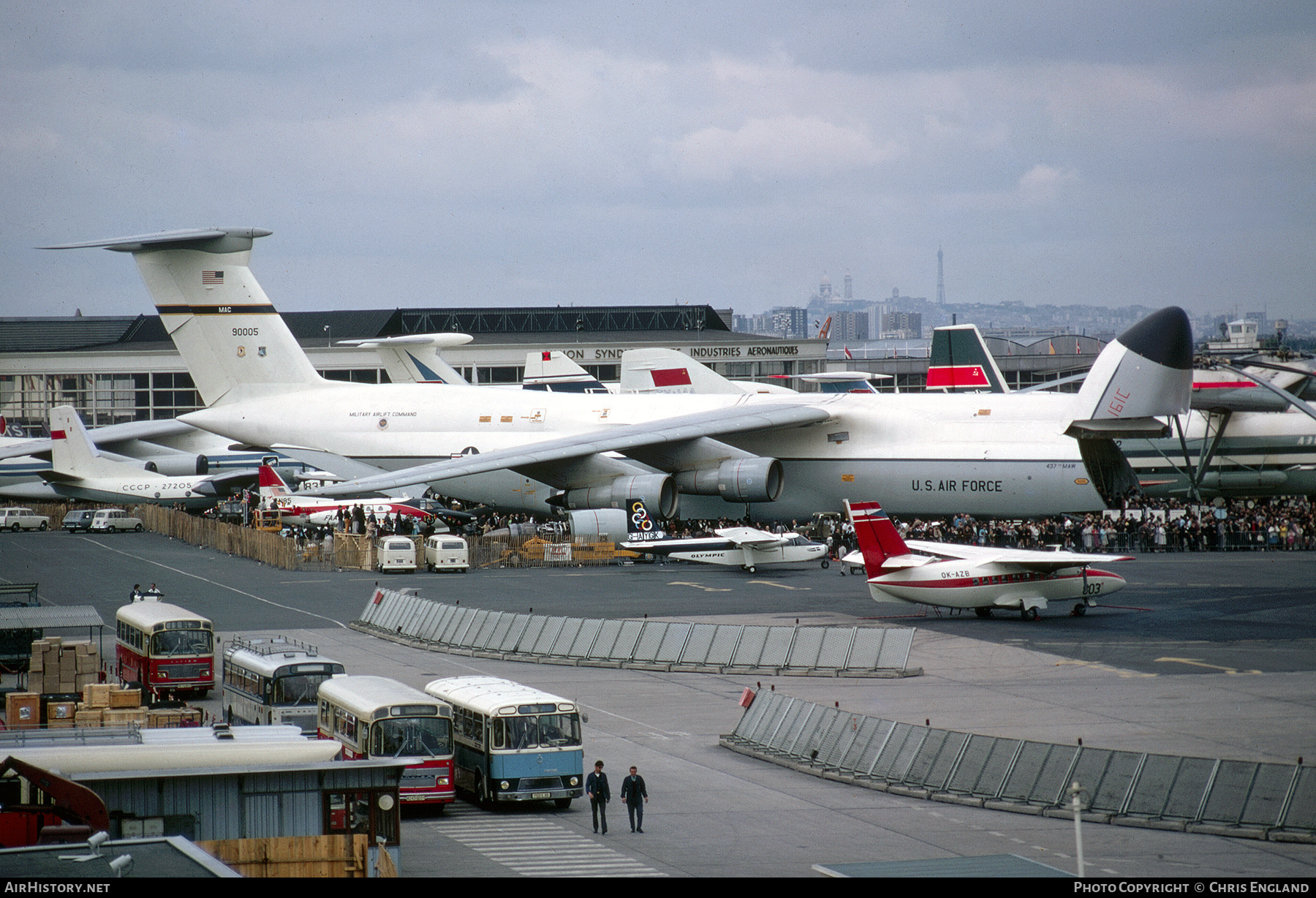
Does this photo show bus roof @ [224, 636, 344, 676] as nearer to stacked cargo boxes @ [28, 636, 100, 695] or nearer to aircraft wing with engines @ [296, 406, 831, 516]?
stacked cargo boxes @ [28, 636, 100, 695]

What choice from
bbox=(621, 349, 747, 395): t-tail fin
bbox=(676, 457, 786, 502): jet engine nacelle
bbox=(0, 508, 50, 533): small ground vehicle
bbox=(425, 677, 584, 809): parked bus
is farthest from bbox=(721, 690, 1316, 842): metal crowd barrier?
bbox=(0, 508, 50, 533): small ground vehicle

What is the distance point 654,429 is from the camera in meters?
41.3

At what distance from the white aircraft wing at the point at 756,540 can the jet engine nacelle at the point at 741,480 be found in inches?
94.3

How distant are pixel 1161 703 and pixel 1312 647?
6.04m

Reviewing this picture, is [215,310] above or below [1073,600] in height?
above

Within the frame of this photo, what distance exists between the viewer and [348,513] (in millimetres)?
47531

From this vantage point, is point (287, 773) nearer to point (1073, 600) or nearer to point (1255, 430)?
point (1073, 600)

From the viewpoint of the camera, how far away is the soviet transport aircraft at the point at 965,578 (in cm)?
2953

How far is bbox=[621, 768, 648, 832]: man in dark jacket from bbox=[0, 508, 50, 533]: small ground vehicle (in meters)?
50.0

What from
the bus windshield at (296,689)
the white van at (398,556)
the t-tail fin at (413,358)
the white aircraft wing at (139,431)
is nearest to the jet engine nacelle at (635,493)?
the white van at (398,556)

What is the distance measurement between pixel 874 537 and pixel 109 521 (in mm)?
39053

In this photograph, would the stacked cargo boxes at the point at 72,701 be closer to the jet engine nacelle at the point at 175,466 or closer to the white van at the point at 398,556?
the white van at the point at 398,556

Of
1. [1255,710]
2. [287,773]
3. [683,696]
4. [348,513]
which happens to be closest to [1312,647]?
[1255,710]

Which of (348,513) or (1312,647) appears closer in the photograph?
(1312,647)
